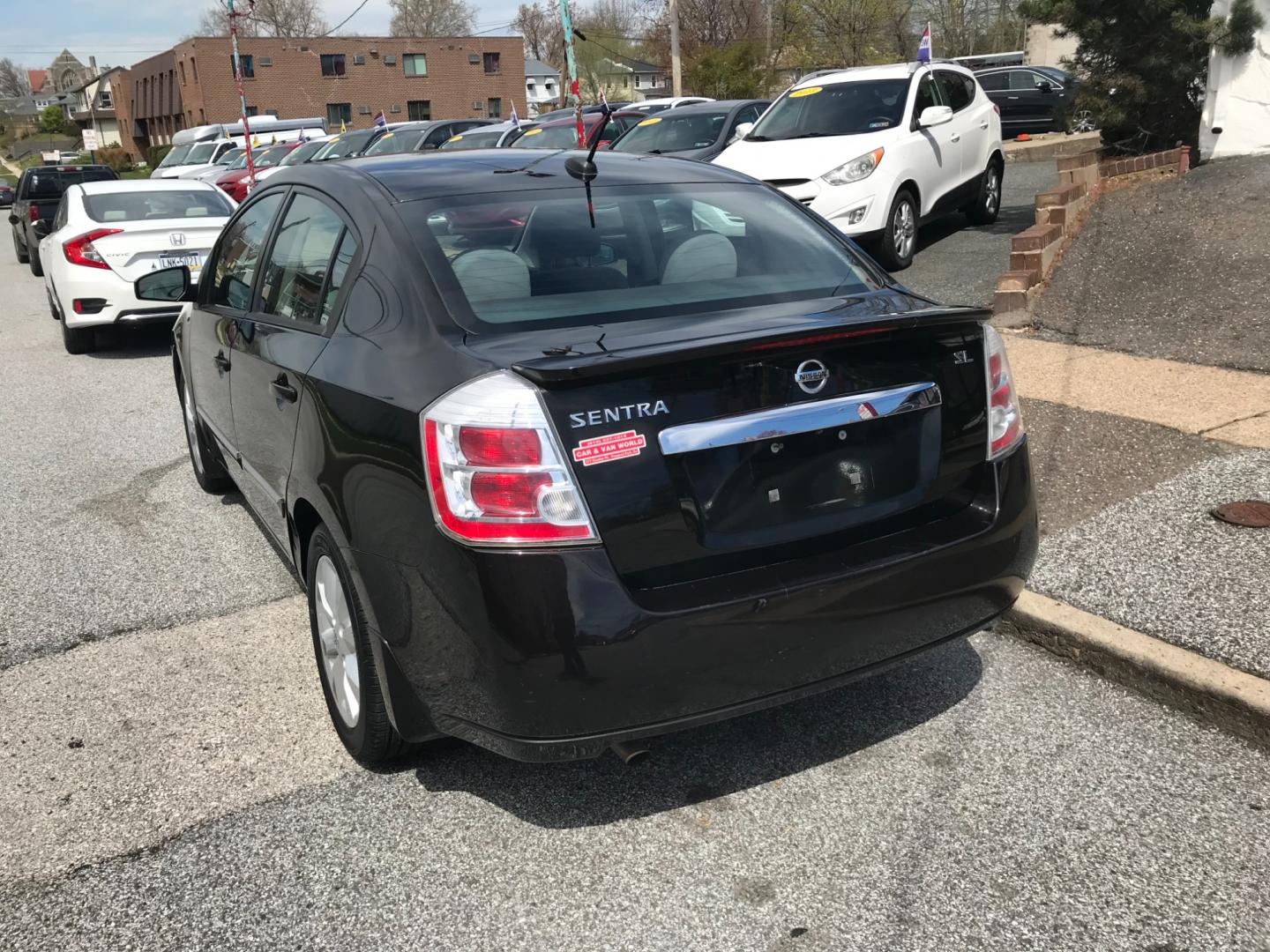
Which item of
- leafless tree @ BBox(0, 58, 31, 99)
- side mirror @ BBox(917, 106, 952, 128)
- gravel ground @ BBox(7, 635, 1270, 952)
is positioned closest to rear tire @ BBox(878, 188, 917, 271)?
side mirror @ BBox(917, 106, 952, 128)

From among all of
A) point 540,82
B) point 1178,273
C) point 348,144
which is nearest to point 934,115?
point 1178,273

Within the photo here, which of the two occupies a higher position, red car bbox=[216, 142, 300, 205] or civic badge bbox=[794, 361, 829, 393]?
red car bbox=[216, 142, 300, 205]

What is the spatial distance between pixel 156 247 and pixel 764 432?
930 centimetres

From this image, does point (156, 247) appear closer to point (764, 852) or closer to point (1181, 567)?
point (1181, 567)

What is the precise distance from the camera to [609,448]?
2646 millimetres

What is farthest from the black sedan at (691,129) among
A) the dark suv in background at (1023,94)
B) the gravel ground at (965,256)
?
the dark suv in background at (1023,94)

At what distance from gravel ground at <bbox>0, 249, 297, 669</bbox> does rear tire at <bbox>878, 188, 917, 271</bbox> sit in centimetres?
604

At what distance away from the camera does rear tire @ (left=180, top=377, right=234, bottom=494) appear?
585 cm

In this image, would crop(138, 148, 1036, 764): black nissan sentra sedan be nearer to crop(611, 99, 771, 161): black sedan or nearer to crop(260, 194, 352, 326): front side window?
crop(260, 194, 352, 326): front side window

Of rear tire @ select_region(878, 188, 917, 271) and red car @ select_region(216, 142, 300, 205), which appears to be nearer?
rear tire @ select_region(878, 188, 917, 271)

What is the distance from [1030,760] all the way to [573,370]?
1.83 m

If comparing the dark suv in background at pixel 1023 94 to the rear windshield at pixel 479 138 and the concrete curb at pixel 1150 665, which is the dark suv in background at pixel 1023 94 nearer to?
the rear windshield at pixel 479 138

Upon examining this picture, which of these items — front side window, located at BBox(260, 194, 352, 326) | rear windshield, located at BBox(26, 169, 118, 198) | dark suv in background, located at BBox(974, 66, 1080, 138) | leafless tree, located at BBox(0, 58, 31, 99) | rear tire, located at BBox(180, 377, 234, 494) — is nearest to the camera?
front side window, located at BBox(260, 194, 352, 326)

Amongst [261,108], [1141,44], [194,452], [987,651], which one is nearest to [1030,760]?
[987,651]
